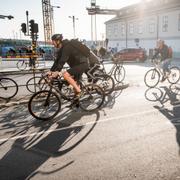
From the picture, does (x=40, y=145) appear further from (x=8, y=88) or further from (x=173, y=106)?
(x=8, y=88)

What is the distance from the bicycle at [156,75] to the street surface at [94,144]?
3.52 metres

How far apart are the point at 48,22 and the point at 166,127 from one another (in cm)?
5753

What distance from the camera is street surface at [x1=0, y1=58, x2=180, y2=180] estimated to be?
3.77m

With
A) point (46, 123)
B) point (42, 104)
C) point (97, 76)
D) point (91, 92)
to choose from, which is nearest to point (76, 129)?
point (46, 123)

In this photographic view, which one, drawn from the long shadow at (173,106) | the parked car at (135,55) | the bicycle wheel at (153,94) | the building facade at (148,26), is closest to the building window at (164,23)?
the building facade at (148,26)

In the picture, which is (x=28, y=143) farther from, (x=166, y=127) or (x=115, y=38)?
(x=115, y=38)

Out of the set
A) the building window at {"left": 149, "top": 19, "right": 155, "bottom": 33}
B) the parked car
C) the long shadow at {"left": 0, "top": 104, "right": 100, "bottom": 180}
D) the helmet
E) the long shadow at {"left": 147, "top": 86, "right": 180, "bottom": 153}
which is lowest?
the long shadow at {"left": 0, "top": 104, "right": 100, "bottom": 180}

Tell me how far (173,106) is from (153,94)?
1.86 meters

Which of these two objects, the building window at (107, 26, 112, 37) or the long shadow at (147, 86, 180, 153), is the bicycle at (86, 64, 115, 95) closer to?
the long shadow at (147, 86, 180, 153)

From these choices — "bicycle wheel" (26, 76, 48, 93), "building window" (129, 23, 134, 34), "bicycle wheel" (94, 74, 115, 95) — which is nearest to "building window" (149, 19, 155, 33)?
"building window" (129, 23, 134, 34)

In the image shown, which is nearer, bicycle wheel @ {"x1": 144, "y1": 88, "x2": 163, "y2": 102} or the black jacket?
the black jacket

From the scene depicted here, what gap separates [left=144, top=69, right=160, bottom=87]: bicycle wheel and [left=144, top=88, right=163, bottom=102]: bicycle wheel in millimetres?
735

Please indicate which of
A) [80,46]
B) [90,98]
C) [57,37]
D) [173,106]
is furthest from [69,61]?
[173,106]

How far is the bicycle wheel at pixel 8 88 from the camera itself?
357 inches
